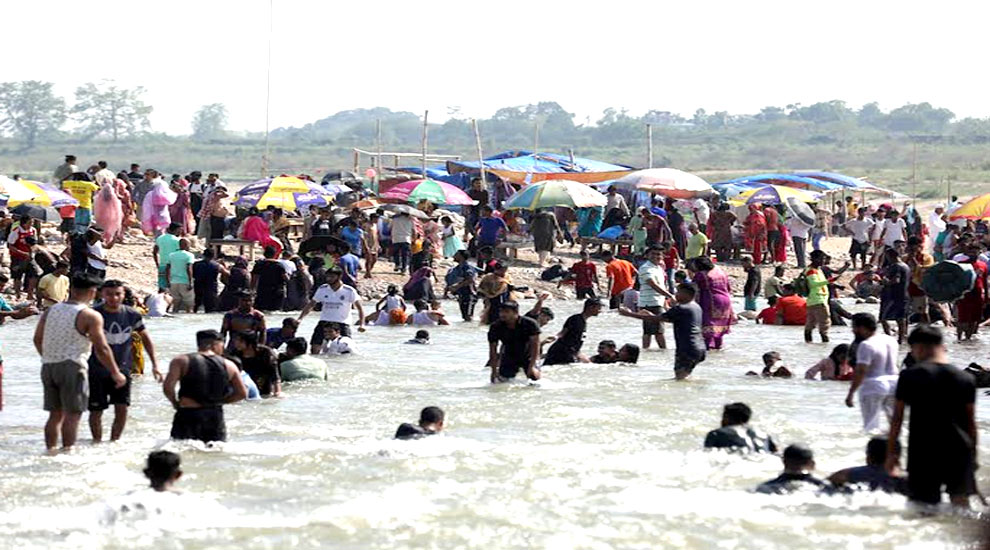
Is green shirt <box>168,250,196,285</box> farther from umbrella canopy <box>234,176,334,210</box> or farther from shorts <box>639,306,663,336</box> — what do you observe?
umbrella canopy <box>234,176,334,210</box>

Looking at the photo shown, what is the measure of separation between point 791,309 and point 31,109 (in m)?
146

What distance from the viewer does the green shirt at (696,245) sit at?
94.9 ft

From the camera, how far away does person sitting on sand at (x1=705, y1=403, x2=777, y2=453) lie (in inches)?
428

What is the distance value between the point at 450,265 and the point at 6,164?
10075 cm

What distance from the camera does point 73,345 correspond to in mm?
11133

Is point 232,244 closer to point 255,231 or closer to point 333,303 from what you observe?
point 255,231

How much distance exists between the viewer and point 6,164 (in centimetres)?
12394

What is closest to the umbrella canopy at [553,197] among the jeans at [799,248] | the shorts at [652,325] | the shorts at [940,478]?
the jeans at [799,248]

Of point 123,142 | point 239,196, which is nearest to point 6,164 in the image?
point 123,142

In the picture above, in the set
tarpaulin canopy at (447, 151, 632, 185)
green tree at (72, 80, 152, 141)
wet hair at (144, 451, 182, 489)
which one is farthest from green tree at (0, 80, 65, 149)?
wet hair at (144, 451, 182, 489)

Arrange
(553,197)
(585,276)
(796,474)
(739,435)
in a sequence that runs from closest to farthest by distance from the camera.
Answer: (796,474), (739,435), (585,276), (553,197)

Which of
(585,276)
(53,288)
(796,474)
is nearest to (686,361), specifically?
(796,474)

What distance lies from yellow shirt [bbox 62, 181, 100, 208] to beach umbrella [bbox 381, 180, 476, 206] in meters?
6.30

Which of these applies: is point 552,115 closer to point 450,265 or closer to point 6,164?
point 6,164
